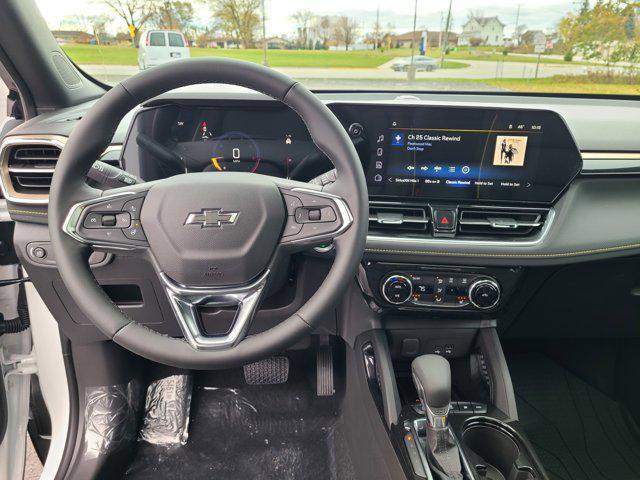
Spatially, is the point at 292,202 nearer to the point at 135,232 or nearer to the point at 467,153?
the point at 135,232

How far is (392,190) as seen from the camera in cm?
163

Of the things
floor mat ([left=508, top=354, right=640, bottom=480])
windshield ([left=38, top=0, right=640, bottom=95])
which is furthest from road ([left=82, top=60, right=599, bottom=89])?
floor mat ([left=508, top=354, right=640, bottom=480])

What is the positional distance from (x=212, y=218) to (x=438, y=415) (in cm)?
84

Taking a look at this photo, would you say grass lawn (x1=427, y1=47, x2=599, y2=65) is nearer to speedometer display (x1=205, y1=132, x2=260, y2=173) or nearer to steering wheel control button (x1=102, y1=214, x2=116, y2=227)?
speedometer display (x1=205, y1=132, x2=260, y2=173)

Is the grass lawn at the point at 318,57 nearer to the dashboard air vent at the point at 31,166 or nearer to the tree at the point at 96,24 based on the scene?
the tree at the point at 96,24

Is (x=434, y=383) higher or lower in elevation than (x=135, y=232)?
lower

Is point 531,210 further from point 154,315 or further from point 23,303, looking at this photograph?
point 23,303

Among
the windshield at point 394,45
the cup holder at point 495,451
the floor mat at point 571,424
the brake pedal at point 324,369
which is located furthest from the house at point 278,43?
the floor mat at point 571,424

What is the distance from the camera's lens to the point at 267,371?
2.17 m

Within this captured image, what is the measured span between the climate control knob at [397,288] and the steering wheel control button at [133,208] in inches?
32.6

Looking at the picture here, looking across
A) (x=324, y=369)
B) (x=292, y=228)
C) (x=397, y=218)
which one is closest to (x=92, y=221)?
→ (x=292, y=228)

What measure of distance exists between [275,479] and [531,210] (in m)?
1.33

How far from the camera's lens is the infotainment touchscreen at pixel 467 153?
5.09ft

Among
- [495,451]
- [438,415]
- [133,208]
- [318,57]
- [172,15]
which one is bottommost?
[495,451]
